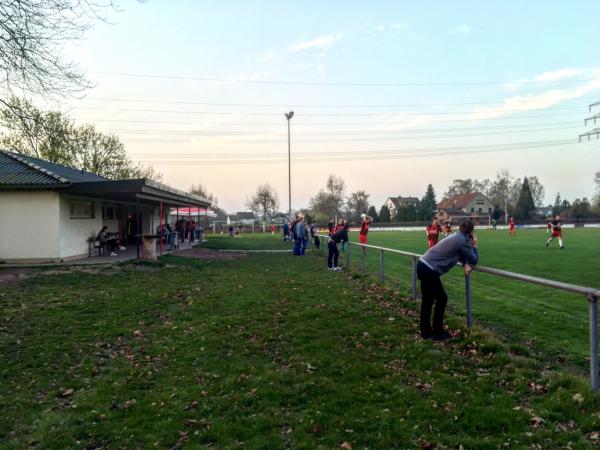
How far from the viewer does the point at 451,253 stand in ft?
19.4

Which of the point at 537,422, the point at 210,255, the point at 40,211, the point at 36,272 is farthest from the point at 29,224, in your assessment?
the point at 537,422

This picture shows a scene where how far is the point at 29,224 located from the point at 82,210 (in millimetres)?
2633

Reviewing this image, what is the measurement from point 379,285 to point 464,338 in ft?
15.6

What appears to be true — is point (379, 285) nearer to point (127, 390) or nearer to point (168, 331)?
point (168, 331)

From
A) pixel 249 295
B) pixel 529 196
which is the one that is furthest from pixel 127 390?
pixel 529 196

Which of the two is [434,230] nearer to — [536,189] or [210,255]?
[210,255]

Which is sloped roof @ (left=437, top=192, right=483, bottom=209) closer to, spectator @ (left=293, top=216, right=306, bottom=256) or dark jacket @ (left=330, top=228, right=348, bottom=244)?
spectator @ (left=293, top=216, right=306, bottom=256)

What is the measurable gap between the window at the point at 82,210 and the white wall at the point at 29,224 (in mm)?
1291

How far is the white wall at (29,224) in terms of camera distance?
656 inches

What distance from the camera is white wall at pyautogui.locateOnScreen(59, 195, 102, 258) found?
17.0 m

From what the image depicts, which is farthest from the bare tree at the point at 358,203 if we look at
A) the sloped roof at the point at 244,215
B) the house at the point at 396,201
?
the sloped roof at the point at 244,215

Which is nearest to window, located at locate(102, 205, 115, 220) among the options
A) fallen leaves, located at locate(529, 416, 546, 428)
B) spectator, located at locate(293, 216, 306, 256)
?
spectator, located at locate(293, 216, 306, 256)

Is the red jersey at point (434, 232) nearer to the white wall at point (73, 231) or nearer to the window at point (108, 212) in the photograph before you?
the white wall at point (73, 231)

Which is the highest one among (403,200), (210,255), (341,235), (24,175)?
(403,200)
